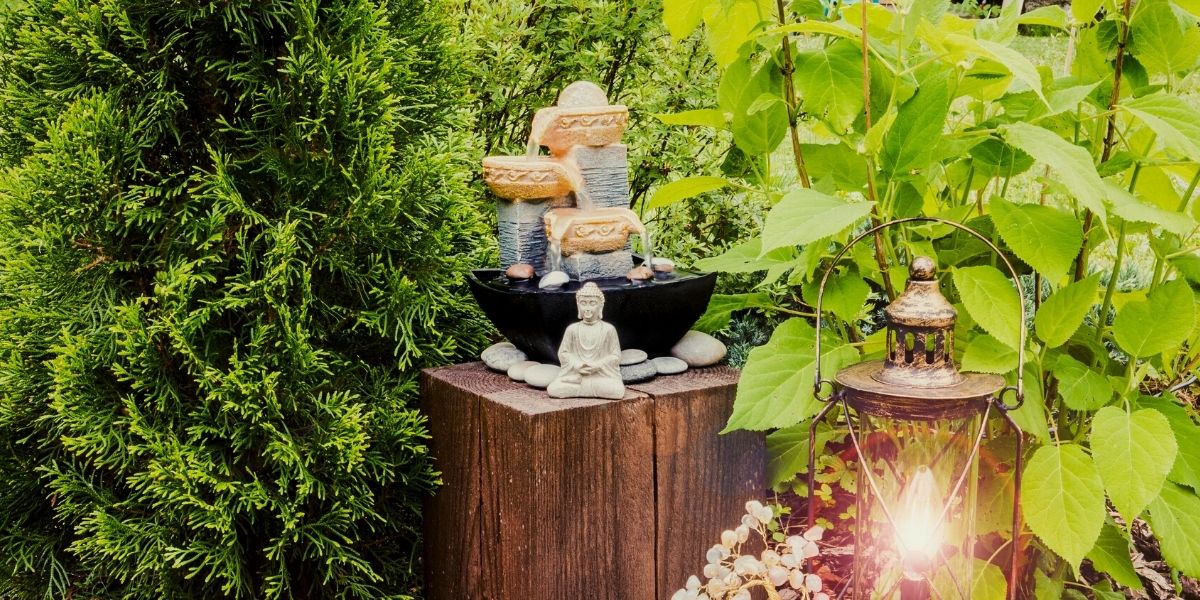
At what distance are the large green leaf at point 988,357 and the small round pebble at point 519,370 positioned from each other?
104cm

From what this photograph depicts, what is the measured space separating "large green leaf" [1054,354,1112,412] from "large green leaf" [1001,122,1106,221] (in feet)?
1.68

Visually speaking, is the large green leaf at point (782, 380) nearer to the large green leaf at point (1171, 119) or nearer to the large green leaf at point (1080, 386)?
the large green leaf at point (1080, 386)

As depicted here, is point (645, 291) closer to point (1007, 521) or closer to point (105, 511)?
point (1007, 521)

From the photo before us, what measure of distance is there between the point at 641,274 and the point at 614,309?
5.1 inches

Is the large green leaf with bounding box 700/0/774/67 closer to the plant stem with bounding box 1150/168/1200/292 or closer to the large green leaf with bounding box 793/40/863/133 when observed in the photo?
the large green leaf with bounding box 793/40/863/133

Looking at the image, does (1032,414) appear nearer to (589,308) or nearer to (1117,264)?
(1117,264)

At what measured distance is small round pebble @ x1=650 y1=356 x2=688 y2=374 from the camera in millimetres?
2553

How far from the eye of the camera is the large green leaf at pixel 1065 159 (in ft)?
5.59

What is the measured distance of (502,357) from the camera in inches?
104

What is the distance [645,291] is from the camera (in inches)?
96.3

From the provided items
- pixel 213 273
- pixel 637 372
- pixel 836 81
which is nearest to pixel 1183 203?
pixel 836 81

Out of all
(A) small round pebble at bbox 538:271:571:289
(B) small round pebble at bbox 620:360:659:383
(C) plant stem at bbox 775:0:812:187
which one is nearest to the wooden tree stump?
(B) small round pebble at bbox 620:360:659:383

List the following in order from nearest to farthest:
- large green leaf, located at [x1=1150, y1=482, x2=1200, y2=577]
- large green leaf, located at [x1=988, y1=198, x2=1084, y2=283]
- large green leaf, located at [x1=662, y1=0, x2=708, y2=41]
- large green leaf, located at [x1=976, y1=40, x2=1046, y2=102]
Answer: large green leaf, located at [x1=976, y1=40, x2=1046, y2=102] → large green leaf, located at [x1=988, y1=198, x2=1084, y2=283] → large green leaf, located at [x1=1150, y1=482, x2=1200, y2=577] → large green leaf, located at [x1=662, y1=0, x2=708, y2=41]

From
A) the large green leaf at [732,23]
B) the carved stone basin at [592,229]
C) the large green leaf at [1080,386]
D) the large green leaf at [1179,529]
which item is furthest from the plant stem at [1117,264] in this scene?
the carved stone basin at [592,229]
